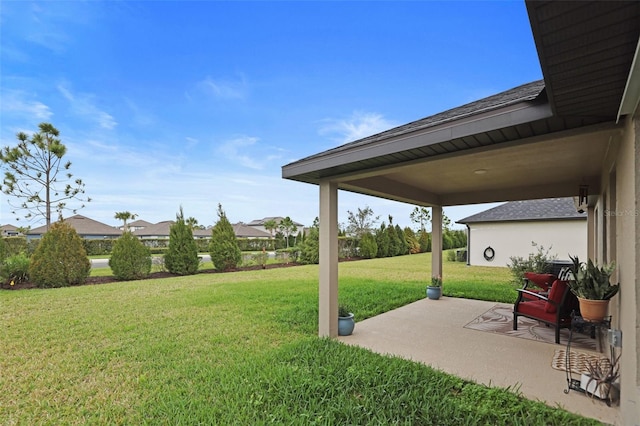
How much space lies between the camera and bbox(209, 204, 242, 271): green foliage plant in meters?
14.4

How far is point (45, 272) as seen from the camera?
9836 mm

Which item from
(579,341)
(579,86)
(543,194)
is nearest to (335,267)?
(579,86)

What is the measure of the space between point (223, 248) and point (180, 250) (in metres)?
2.04

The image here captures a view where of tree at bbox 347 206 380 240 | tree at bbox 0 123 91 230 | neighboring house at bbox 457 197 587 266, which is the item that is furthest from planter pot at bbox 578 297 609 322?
tree at bbox 347 206 380 240

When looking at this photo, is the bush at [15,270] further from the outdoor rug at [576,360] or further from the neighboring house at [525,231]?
the neighboring house at [525,231]

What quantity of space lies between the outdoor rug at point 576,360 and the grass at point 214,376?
4.24 ft

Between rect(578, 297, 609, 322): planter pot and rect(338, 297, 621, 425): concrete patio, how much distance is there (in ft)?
2.72

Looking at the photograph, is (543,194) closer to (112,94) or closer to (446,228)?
(112,94)

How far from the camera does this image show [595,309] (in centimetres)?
300

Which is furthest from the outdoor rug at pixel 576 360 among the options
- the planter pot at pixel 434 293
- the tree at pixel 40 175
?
the tree at pixel 40 175

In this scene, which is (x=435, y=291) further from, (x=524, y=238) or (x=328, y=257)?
(x=524, y=238)

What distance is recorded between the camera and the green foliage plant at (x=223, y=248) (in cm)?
1443

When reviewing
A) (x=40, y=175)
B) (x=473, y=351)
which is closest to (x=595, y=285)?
(x=473, y=351)

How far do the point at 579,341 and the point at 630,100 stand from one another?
14.7 ft
